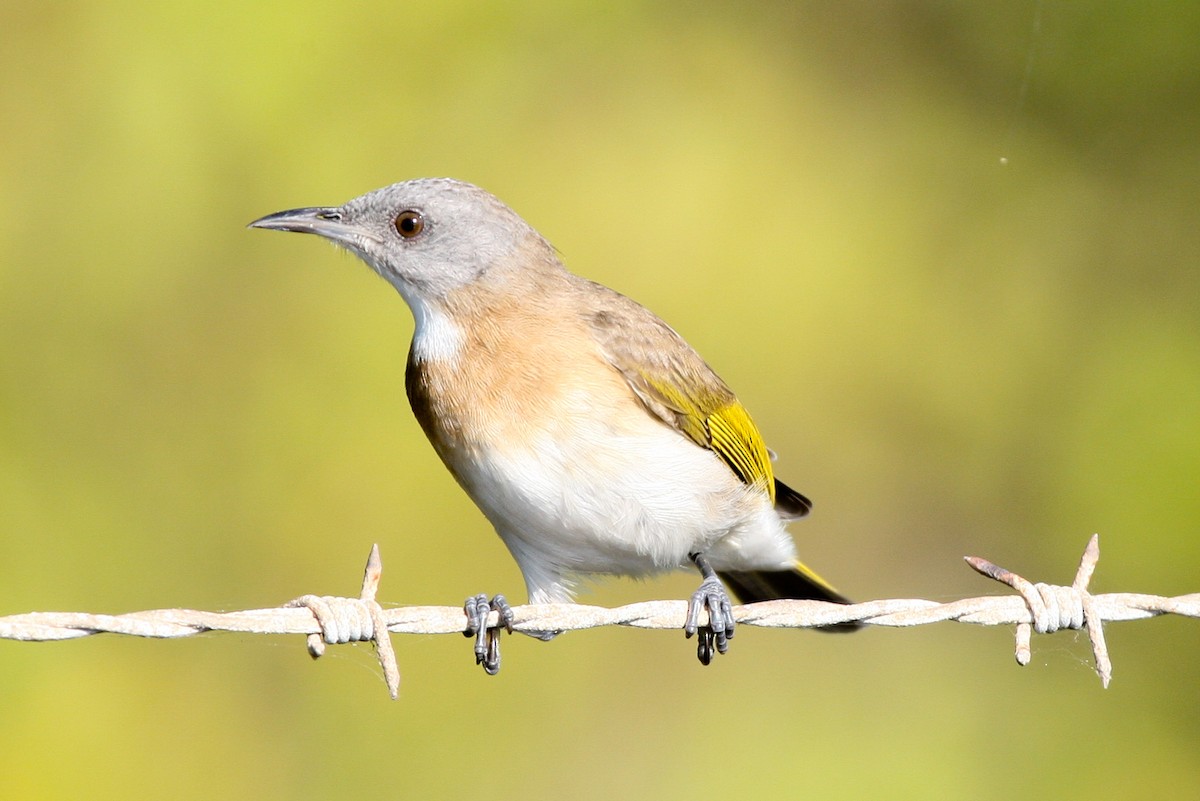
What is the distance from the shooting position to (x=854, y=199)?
28.5 feet

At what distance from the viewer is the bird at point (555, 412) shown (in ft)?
14.2

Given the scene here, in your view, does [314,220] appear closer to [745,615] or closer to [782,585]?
[745,615]

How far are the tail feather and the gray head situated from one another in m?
1.72

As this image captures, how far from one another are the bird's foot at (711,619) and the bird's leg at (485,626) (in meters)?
0.60

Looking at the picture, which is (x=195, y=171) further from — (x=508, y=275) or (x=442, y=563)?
(x=508, y=275)

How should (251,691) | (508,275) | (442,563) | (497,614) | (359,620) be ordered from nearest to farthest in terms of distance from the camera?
(359,620), (497,614), (508,275), (251,691), (442,563)

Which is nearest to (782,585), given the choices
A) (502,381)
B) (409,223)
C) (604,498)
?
(604,498)

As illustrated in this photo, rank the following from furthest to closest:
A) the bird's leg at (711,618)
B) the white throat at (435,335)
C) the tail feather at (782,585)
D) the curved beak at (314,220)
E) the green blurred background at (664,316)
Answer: the green blurred background at (664,316), the tail feather at (782,585), the curved beak at (314,220), the white throat at (435,335), the bird's leg at (711,618)

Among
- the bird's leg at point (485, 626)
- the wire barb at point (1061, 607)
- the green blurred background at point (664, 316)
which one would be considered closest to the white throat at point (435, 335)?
the bird's leg at point (485, 626)

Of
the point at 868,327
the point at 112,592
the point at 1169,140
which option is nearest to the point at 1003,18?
the point at 1169,140

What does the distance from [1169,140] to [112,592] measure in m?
7.23

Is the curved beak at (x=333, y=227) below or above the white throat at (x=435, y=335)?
above

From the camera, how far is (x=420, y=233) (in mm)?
4883

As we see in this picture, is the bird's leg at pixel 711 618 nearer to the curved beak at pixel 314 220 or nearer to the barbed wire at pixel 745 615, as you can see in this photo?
the barbed wire at pixel 745 615
